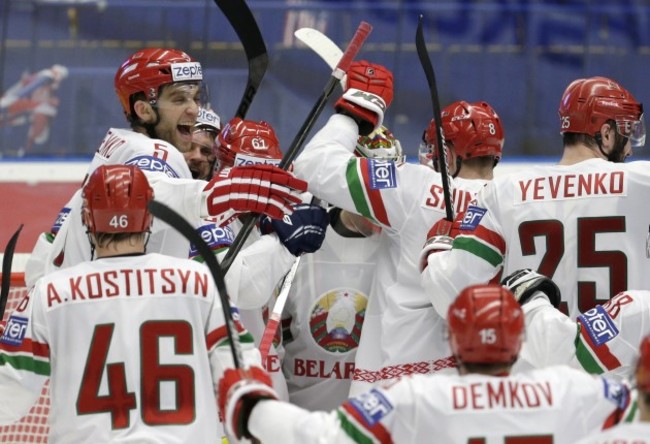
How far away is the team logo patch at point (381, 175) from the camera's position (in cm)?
410

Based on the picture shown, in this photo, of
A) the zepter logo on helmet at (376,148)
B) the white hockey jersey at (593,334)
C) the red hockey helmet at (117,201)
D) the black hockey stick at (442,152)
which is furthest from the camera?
the zepter logo on helmet at (376,148)

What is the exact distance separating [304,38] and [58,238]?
95cm

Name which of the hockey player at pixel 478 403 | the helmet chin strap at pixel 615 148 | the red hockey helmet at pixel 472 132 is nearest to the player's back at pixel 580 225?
the helmet chin strap at pixel 615 148

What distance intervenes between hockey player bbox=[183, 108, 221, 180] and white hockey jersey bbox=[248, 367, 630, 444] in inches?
96.0

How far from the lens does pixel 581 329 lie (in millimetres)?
3678

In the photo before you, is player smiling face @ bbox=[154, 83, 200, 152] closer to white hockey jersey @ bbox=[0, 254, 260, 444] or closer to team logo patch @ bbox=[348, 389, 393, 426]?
white hockey jersey @ bbox=[0, 254, 260, 444]

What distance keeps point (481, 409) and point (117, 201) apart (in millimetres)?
1003

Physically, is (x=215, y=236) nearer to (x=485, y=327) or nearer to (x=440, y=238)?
(x=440, y=238)

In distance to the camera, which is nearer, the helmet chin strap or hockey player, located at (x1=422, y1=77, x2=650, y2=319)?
hockey player, located at (x1=422, y1=77, x2=650, y2=319)

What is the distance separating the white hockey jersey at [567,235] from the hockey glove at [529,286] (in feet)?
0.45

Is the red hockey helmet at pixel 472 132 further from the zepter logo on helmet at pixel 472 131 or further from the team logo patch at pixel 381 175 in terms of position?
the team logo patch at pixel 381 175

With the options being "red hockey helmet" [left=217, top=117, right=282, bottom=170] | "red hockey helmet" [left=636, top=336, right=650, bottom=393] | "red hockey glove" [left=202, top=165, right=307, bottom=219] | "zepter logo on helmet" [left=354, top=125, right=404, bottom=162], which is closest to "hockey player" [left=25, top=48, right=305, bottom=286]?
"red hockey glove" [left=202, top=165, right=307, bottom=219]

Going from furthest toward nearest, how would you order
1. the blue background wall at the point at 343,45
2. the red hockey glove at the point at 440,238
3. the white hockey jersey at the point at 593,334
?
the blue background wall at the point at 343,45
the red hockey glove at the point at 440,238
the white hockey jersey at the point at 593,334

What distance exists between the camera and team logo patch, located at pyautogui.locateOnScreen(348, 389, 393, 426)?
281cm
